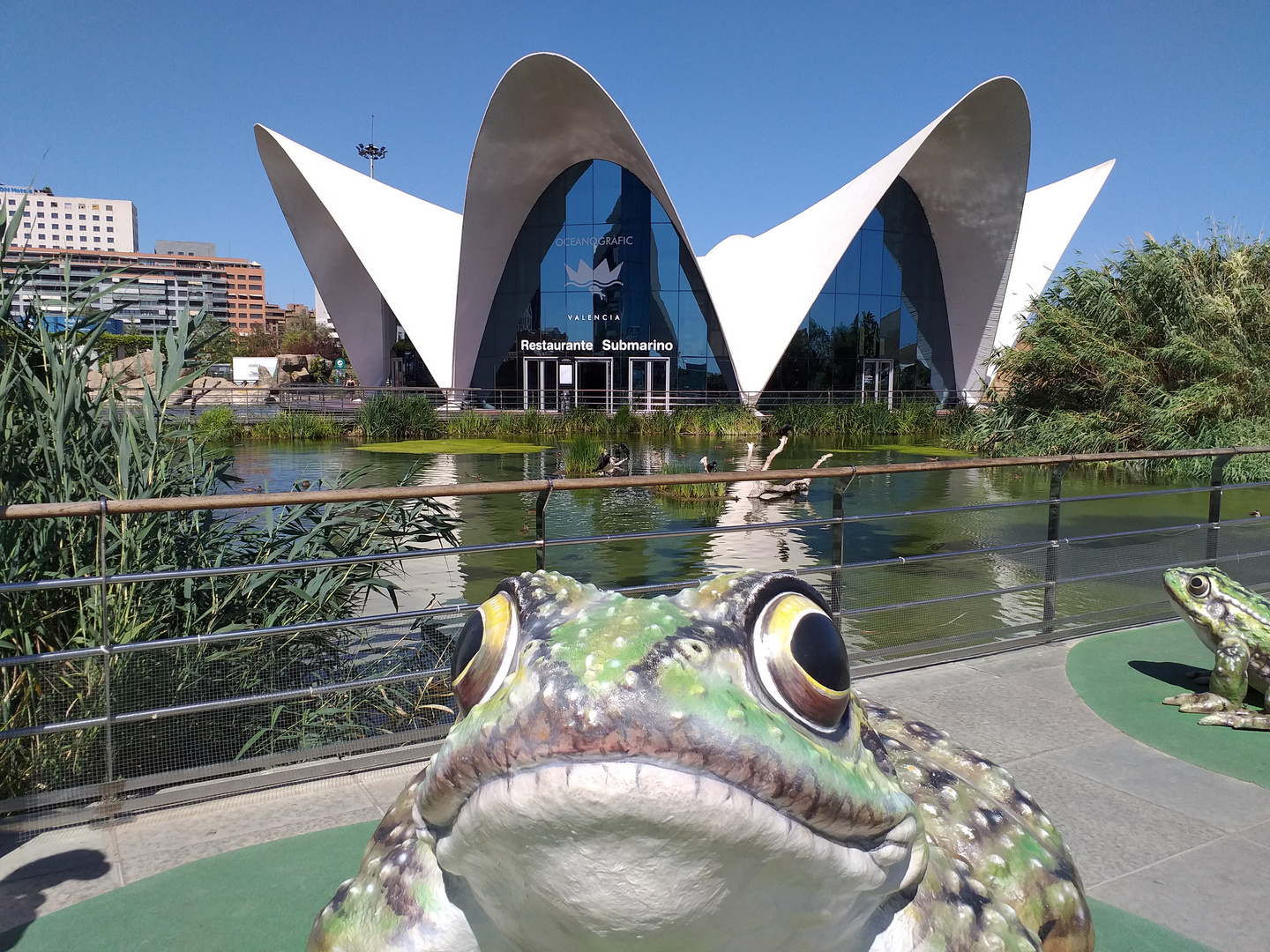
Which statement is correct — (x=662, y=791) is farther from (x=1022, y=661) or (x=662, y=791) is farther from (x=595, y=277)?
(x=595, y=277)

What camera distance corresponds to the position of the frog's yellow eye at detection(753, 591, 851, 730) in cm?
91

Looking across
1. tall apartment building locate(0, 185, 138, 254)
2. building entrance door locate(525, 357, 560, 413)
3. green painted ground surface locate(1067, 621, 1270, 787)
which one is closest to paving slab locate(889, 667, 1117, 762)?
green painted ground surface locate(1067, 621, 1270, 787)

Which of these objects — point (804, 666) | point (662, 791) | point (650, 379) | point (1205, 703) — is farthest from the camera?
point (650, 379)

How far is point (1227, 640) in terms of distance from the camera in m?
3.39

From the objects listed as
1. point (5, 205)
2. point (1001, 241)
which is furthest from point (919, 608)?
point (1001, 241)

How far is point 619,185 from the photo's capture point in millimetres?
30141

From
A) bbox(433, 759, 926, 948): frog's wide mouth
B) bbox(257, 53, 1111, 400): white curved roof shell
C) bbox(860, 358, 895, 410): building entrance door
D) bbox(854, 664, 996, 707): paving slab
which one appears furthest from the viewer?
bbox(860, 358, 895, 410): building entrance door

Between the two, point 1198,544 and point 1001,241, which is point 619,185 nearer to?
point 1001,241

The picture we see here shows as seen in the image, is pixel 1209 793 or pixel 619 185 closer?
pixel 1209 793

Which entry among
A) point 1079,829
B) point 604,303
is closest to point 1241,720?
point 1079,829

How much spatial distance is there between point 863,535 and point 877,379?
23001mm

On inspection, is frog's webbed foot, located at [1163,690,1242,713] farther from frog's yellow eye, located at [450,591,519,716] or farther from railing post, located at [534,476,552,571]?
frog's yellow eye, located at [450,591,519,716]

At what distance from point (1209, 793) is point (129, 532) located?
3.81m

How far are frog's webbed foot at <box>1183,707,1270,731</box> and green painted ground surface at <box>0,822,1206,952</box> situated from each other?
5.37 feet
